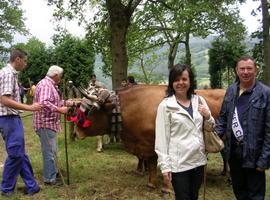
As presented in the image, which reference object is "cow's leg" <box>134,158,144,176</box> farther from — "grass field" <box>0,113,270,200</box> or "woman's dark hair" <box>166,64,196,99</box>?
"woman's dark hair" <box>166,64,196,99</box>

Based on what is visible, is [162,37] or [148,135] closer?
[148,135]

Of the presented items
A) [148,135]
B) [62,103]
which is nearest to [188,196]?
[148,135]

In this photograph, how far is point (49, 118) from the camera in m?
7.37

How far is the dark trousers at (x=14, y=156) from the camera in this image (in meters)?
6.68

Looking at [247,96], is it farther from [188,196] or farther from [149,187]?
[149,187]

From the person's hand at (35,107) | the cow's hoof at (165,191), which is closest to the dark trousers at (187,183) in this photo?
the cow's hoof at (165,191)

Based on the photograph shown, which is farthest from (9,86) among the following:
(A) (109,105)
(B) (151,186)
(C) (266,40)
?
(C) (266,40)

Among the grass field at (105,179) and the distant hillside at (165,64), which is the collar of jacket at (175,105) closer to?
the grass field at (105,179)

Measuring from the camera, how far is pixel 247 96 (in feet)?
15.8

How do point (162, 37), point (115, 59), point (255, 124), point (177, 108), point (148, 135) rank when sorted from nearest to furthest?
1. point (177, 108)
2. point (255, 124)
3. point (148, 135)
4. point (115, 59)
5. point (162, 37)

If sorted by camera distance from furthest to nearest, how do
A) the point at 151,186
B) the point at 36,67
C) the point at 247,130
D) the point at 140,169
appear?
the point at 36,67 → the point at 140,169 → the point at 151,186 → the point at 247,130

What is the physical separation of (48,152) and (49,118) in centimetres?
60

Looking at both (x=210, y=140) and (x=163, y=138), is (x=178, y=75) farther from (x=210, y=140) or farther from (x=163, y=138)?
(x=210, y=140)

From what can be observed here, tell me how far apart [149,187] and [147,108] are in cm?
138
